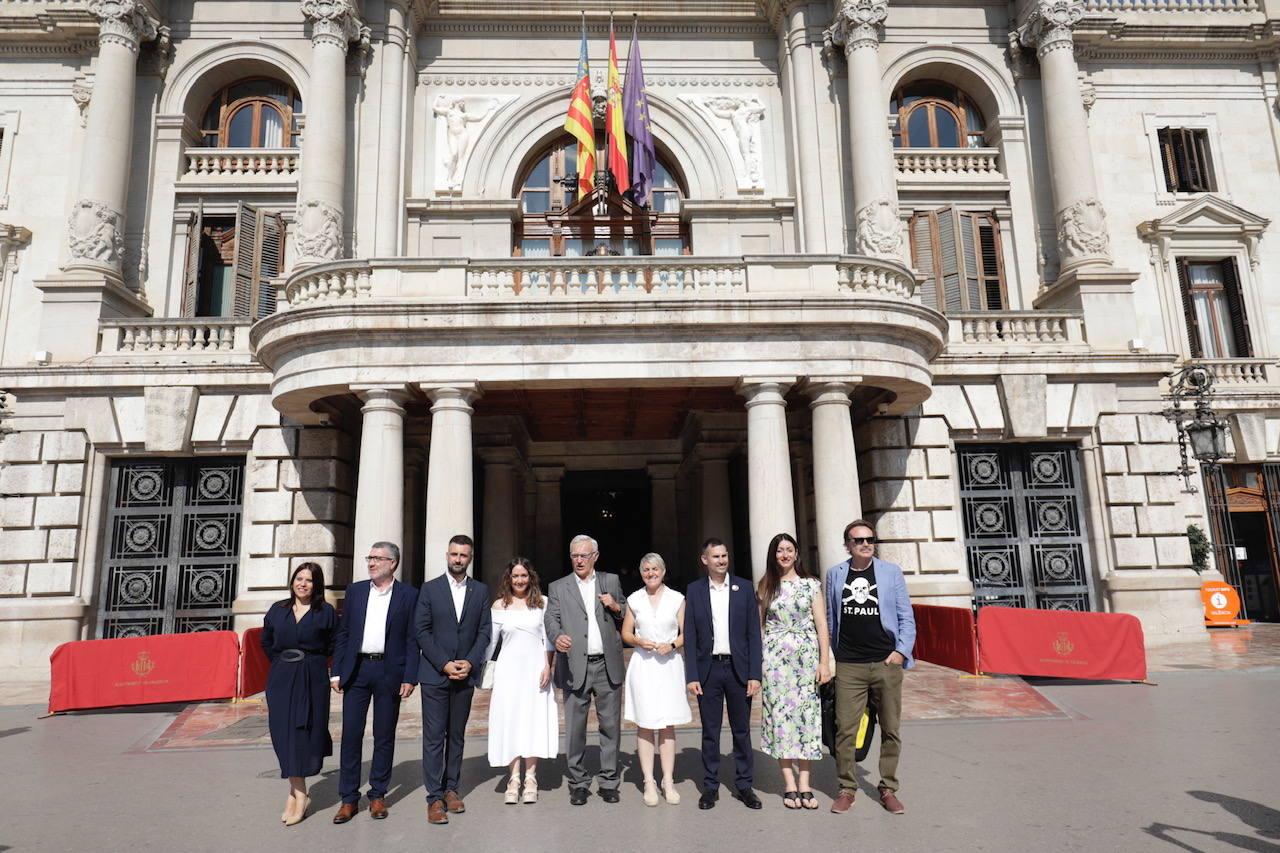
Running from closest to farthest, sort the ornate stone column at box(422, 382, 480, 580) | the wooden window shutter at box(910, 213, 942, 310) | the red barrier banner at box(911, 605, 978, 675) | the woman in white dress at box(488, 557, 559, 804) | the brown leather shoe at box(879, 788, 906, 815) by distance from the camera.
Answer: the brown leather shoe at box(879, 788, 906, 815) → the woman in white dress at box(488, 557, 559, 804) → the red barrier banner at box(911, 605, 978, 675) → the ornate stone column at box(422, 382, 480, 580) → the wooden window shutter at box(910, 213, 942, 310)

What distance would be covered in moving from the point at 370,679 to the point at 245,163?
56.9 ft

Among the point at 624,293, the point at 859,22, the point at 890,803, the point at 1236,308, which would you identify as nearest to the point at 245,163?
the point at 624,293

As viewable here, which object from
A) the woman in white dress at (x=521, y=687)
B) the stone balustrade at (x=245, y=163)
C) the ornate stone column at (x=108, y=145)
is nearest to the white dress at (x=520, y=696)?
the woman in white dress at (x=521, y=687)

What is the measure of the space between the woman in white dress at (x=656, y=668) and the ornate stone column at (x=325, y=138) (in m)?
13.5

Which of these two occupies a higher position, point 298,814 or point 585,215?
point 585,215

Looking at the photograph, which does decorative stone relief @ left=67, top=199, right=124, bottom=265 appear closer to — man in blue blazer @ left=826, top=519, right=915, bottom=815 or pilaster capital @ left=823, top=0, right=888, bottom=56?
pilaster capital @ left=823, top=0, right=888, bottom=56

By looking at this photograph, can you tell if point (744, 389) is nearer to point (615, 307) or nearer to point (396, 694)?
point (615, 307)

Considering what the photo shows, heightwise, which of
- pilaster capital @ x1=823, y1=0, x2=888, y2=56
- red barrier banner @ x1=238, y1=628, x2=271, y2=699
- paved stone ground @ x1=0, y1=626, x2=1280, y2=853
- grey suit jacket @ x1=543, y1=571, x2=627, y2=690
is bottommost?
paved stone ground @ x1=0, y1=626, x2=1280, y2=853

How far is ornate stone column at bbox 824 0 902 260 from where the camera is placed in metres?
18.7

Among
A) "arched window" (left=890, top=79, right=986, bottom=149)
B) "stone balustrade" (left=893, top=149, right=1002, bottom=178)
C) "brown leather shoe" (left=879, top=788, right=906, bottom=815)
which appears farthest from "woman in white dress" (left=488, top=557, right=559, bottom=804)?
"arched window" (left=890, top=79, right=986, bottom=149)

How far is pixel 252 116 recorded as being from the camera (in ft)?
68.2

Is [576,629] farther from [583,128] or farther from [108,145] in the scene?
[108,145]

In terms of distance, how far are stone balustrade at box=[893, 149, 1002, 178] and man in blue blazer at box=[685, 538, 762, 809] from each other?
1650 cm

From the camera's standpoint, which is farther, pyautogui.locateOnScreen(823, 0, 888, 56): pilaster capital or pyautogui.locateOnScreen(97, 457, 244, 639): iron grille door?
pyautogui.locateOnScreen(823, 0, 888, 56): pilaster capital
